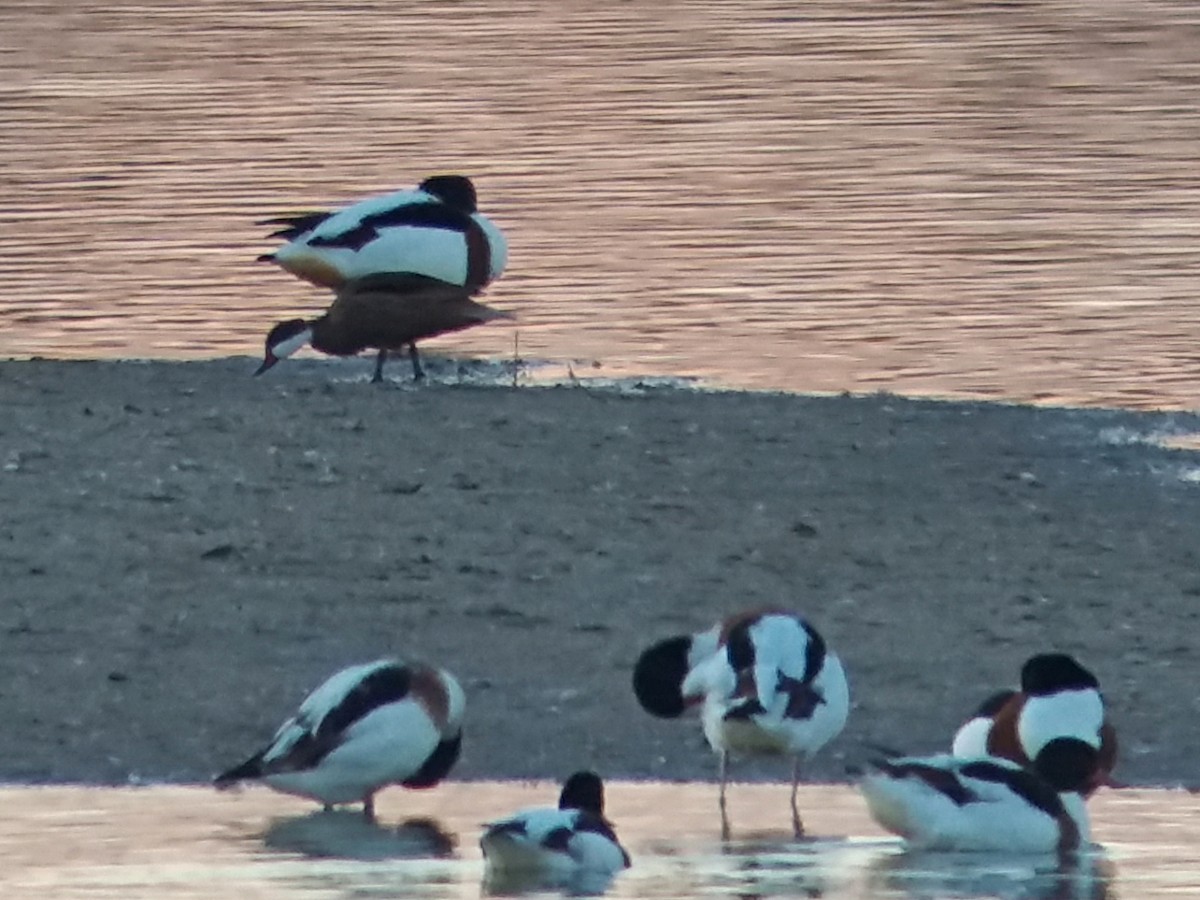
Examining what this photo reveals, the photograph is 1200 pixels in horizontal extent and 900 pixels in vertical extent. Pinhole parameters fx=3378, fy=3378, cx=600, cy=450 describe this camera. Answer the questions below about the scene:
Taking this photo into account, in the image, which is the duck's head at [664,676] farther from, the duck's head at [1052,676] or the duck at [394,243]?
the duck at [394,243]

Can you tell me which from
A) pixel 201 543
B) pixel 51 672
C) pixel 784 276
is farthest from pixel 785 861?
pixel 784 276

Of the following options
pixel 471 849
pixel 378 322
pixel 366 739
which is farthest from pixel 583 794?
pixel 378 322

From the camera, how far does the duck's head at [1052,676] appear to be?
7.79 metres

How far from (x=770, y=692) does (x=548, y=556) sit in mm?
2280

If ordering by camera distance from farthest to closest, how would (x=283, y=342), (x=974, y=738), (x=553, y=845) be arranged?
(x=283, y=342), (x=974, y=738), (x=553, y=845)

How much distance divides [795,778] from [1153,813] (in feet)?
2.70

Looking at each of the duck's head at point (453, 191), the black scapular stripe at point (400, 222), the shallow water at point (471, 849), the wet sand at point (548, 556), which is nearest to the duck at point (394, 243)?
the black scapular stripe at point (400, 222)

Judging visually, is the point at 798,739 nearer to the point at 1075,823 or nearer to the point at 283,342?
the point at 1075,823

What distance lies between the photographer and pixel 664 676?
816cm

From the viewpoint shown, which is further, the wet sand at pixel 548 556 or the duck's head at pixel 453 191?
the duck's head at pixel 453 191

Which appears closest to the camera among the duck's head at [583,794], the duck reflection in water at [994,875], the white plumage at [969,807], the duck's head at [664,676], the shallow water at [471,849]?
the shallow water at [471,849]

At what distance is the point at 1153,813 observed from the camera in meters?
7.75

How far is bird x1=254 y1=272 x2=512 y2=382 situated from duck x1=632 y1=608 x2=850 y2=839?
507 cm

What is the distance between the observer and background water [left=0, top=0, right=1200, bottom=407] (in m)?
14.6
